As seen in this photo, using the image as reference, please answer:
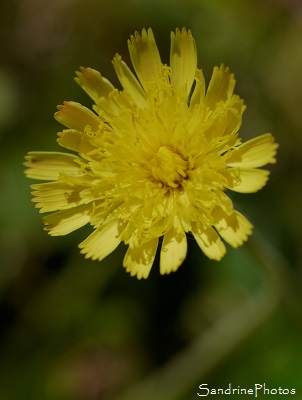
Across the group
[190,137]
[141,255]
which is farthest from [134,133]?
[141,255]

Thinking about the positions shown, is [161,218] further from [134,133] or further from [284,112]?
[284,112]

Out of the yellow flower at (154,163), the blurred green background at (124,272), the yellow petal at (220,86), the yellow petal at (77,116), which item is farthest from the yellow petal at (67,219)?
the blurred green background at (124,272)

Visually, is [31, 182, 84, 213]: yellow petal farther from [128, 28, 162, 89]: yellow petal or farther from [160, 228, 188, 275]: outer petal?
[128, 28, 162, 89]: yellow petal

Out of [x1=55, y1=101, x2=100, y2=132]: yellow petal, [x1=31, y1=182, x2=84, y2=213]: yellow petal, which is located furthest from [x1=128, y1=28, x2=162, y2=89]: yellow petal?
[x1=31, y1=182, x2=84, y2=213]: yellow petal

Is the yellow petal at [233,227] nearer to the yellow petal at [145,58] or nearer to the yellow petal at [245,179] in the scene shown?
the yellow petal at [245,179]

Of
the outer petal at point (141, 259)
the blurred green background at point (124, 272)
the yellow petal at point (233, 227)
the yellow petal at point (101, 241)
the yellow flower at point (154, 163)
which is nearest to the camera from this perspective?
the yellow petal at point (233, 227)
